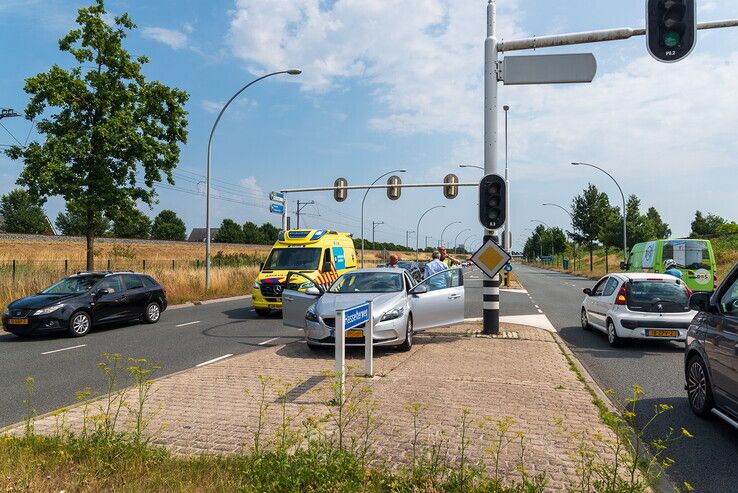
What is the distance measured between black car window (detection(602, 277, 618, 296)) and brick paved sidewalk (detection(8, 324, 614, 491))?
2547 mm

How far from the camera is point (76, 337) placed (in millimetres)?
12469

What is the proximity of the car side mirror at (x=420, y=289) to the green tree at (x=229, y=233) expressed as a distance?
107349 mm

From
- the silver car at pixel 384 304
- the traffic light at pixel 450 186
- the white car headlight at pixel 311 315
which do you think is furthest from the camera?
the traffic light at pixel 450 186

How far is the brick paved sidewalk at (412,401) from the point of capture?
15.2 feet

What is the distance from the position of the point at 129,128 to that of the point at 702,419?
17286 millimetres

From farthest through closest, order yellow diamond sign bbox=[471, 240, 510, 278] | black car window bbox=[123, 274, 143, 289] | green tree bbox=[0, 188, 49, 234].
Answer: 1. green tree bbox=[0, 188, 49, 234]
2. black car window bbox=[123, 274, 143, 289]
3. yellow diamond sign bbox=[471, 240, 510, 278]

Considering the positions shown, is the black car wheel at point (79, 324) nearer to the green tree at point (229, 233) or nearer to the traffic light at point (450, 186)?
the traffic light at point (450, 186)

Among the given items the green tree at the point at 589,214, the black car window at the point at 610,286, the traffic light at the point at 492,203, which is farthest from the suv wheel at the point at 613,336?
the green tree at the point at 589,214

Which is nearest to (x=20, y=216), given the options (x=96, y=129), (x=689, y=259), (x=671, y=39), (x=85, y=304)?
(x=96, y=129)

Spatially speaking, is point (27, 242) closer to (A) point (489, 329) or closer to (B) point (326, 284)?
(B) point (326, 284)

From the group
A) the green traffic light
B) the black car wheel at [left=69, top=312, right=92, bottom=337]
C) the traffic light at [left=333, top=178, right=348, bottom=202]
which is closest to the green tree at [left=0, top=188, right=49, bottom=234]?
the traffic light at [left=333, top=178, right=348, bottom=202]

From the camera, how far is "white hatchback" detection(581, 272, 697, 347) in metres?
10.1

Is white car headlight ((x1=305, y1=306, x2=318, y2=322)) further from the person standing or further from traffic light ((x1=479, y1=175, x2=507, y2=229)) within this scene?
the person standing

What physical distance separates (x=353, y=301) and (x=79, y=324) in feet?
22.2
